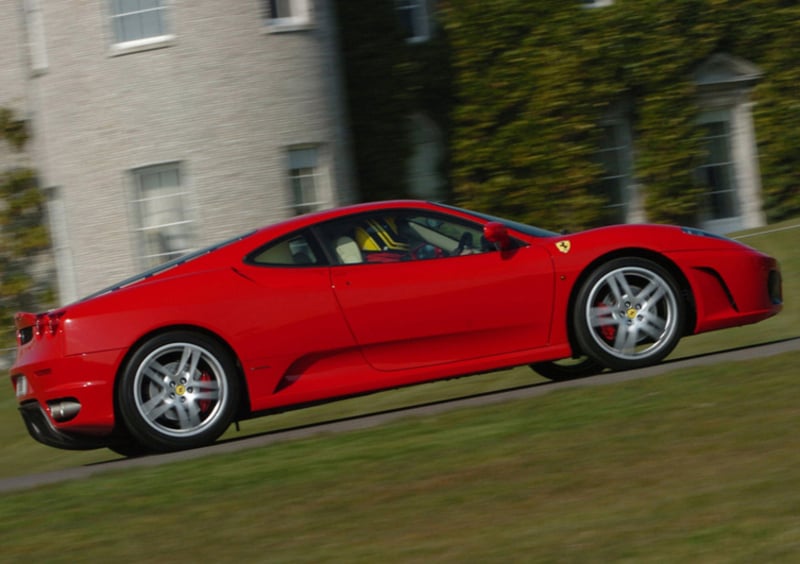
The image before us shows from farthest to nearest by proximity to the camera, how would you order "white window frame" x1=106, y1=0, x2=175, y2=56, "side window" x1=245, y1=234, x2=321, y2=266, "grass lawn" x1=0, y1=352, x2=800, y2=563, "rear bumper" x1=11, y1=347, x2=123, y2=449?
"white window frame" x1=106, y1=0, x2=175, y2=56
"side window" x1=245, y1=234, x2=321, y2=266
"rear bumper" x1=11, y1=347, x2=123, y2=449
"grass lawn" x1=0, y1=352, x2=800, y2=563

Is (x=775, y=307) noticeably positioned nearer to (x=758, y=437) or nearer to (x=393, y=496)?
(x=758, y=437)

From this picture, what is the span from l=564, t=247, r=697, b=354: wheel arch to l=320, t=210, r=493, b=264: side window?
635 millimetres

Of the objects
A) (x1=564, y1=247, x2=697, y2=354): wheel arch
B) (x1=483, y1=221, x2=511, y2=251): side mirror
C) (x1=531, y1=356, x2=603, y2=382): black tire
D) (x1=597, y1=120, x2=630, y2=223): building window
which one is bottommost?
(x1=531, y1=356, x2=603, y2=382): black tire

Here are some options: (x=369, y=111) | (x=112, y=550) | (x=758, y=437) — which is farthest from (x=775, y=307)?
(x=369, y=111)

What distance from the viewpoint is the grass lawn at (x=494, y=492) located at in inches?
192

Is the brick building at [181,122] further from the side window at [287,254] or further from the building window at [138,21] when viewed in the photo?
the side window at [287,254]

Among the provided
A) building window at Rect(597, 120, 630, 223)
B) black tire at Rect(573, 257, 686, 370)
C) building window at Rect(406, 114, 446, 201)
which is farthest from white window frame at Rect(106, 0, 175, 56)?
black tire at Rect(573, 257, 686, 370)

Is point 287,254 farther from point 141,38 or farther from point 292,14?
point 292,14

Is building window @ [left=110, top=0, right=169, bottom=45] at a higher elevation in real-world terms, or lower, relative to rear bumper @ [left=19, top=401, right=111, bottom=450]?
higher

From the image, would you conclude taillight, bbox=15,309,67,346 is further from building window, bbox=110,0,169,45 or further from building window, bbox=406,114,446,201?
building window, bbox=406,114,446,201

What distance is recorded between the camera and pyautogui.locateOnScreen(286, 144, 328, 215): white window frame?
1814 centimetres

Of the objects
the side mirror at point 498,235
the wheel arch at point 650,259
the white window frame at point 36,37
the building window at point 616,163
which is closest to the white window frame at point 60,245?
the white window frame at point 36,37

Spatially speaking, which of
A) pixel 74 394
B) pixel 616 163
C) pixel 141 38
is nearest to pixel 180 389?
pixel 74 394

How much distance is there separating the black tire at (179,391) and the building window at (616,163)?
1355cm
